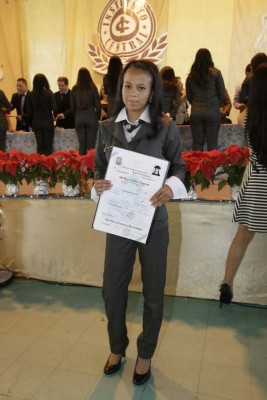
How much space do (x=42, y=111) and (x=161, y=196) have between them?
3390 mm

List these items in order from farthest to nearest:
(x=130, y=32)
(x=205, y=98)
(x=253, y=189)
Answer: (x=130, y=32) → (x=205, y=98) → (x=253, y=189)

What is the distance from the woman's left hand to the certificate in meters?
0.01

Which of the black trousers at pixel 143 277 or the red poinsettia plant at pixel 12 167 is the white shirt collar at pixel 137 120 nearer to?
the black trousers at pixel 143 277

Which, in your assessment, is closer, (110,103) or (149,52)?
(110,103)

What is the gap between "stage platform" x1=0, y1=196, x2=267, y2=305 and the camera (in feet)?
7.29

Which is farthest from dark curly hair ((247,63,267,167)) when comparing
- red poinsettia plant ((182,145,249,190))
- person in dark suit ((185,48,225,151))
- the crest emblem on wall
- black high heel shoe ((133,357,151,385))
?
the crest emblem on wall

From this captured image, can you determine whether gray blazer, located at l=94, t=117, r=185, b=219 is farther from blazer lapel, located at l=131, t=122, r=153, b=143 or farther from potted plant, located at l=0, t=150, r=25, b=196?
potted plant, located at l=0, t=150, r=25, b=196

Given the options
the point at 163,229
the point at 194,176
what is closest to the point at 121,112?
the point at 163,229

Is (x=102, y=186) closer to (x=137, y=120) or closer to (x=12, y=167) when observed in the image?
(x=137, y=120)

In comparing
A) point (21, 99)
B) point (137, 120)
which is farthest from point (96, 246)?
point (21, 99)

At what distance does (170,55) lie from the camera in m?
5.82

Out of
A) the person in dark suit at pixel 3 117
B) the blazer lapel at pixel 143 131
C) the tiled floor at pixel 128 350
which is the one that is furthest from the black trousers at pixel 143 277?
the person in dark suit at pixel 3 117

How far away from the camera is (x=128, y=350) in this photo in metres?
1.83

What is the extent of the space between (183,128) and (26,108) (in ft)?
6.21
